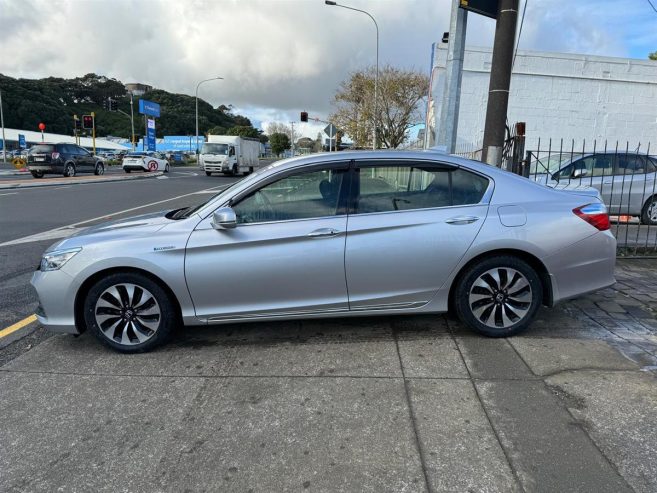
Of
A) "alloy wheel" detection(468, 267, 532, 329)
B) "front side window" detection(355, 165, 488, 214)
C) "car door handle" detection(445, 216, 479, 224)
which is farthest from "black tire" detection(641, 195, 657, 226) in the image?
"car door handle" detection(445, 216, 479, 224)

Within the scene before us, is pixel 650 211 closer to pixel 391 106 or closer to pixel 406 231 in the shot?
pixel 406 231

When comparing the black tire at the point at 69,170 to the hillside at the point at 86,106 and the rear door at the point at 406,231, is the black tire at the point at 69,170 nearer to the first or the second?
the rear door at the point at 406,231

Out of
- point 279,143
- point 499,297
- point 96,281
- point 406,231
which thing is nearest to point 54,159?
point 96,281

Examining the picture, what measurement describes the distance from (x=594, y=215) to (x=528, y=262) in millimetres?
689

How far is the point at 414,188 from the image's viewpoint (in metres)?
3.93

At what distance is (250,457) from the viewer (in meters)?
2.54

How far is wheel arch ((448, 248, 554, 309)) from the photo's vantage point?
383cm

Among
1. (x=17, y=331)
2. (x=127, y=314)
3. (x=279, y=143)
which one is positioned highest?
(x=279, y=143)

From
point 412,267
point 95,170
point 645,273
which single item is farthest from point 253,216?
point 95,170

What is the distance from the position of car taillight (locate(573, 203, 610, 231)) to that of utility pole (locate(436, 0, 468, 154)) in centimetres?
391

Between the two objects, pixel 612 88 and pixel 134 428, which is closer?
pixel 134 428

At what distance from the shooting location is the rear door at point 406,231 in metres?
3.70

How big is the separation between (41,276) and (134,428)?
1.67 m

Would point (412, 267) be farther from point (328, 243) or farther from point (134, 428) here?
point (134, 428)
